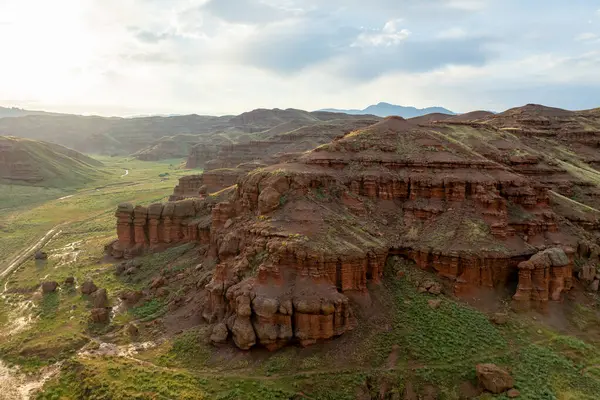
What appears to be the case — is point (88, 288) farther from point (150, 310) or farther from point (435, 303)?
point (435, 303)

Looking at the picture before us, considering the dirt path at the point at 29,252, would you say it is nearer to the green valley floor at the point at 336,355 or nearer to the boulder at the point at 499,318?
the green valley floor at the point at 336,355

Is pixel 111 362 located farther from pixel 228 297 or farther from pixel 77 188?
pixel 77 188

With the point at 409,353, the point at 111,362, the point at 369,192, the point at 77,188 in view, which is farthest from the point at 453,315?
the point at 77,188

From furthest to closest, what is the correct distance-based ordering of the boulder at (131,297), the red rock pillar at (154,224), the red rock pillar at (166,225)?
the red rock pillar at (154,224) → the red rock pillar at (166,225) → the boulder at (131,297)

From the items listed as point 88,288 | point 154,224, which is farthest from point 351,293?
point 154,224

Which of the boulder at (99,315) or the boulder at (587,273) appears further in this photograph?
the boulder at (99,315)

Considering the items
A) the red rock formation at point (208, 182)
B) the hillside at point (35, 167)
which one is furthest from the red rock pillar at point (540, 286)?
the hillside at point (35, 167)
